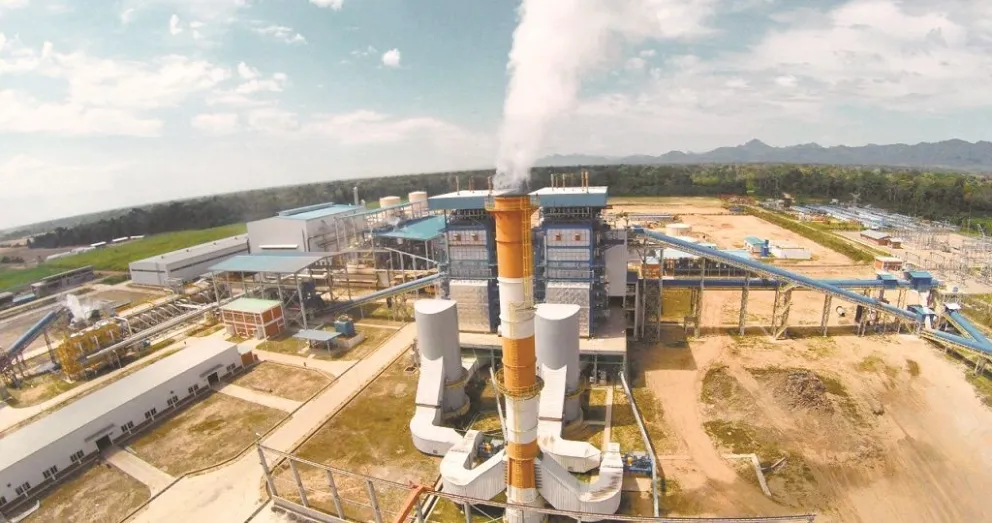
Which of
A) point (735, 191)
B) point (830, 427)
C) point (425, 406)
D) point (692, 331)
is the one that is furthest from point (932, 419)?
point (735, 191)

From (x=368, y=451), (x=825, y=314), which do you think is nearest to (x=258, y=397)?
(x=368, y=451)

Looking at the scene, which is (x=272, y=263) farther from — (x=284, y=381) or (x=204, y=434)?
(x=204, y=434)

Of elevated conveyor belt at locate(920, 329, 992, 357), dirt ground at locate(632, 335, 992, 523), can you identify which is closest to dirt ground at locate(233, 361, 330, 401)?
dirt ground at locate(632, 335, 992, 523)

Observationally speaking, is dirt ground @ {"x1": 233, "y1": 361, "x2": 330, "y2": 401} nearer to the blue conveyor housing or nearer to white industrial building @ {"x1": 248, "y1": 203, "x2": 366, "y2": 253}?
the blue conveyor housing

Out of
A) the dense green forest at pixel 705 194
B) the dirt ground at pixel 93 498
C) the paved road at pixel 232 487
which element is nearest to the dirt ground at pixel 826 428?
the paved road at pixel 232 487

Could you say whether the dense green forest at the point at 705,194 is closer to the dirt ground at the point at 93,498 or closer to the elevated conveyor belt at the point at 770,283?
the elevated conveyor belt at the point at 770,283
